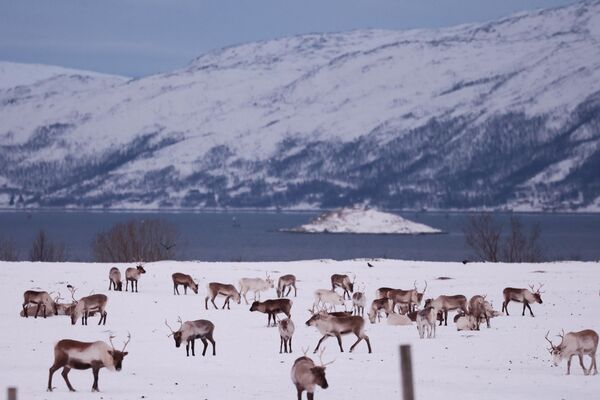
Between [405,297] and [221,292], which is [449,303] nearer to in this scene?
[405,297]

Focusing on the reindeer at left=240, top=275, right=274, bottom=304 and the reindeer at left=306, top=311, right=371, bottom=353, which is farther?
the reindeer at left=240, top=275, right=274, bottom=304

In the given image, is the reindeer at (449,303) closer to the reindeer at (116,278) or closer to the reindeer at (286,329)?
the reindeer at (286,329)

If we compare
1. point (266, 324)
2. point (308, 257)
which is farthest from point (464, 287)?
point (308, 257)

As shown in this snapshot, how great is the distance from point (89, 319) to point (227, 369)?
38.6ft

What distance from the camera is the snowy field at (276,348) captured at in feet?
76.9

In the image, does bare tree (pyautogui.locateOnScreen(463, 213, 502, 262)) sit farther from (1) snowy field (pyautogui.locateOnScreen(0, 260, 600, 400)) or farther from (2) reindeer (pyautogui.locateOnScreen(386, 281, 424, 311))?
(2) reindeer (pyautogui.locateOnScreen(386, 281, 424, 311))

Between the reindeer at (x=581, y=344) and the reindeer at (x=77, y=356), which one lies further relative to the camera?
the reindeer at (x=581, y=344)

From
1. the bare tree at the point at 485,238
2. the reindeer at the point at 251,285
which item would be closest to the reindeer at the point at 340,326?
the reindeer at the point at 251,285

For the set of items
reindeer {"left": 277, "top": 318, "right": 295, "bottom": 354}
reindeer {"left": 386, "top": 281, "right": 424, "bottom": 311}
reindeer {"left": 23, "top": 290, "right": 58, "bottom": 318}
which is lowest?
reindeer {"left": 277, "top": 318, "right": 295, "bottom": 354}

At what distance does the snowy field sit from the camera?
23.4 m

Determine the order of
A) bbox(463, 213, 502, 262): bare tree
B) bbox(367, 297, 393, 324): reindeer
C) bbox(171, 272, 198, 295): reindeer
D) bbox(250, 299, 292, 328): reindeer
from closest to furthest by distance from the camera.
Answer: bbox(250, 299, 292, 328): reindeer < bbox(367, 297, 393, 324): reindeer < bbox(171, 272, 198, 295): reindeer < bbox(463, 213, 502, 262): bare tree

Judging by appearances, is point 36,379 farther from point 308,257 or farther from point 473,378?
point 308,257

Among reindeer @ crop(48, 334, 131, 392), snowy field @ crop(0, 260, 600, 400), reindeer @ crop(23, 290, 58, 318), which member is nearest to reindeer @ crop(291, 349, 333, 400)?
snowy field @ crop(0, 260, 600, 400)

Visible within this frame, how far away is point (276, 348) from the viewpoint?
30312 mm
